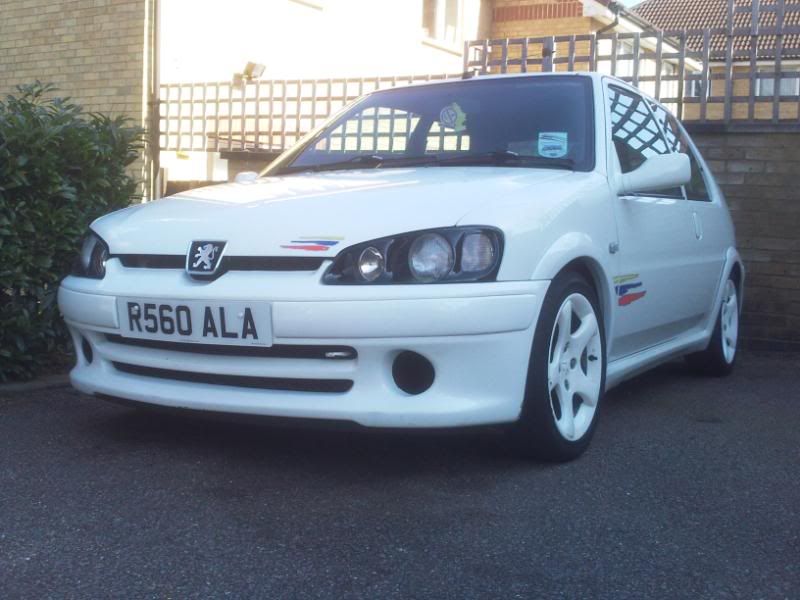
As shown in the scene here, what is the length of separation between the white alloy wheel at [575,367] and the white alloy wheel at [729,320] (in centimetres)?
215

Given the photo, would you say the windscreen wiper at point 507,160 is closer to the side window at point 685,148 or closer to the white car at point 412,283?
the white car at point 412,283

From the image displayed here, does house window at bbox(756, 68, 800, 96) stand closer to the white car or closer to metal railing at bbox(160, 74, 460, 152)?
metal railing at bbox(160, 74, 460, 152)

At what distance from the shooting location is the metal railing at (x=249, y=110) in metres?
9.78

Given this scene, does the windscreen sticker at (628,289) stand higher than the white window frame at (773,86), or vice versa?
the white window frame at (773,86)

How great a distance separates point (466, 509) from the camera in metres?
3.23

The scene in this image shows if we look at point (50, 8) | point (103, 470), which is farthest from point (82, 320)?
point (50, 8)

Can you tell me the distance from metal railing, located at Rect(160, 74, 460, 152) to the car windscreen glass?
4.29 meters

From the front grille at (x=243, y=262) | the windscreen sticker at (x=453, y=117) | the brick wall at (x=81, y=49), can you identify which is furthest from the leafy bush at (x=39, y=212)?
the brick wall at (x=81, y=49)

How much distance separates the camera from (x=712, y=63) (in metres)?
8.19

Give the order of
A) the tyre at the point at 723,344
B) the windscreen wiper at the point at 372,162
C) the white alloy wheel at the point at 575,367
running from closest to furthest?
the white alloy wheel at the point at 575,367, the windscreen wiper at the point at 372,162, the tyre at the point at 723,344

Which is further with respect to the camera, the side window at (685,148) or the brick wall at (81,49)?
the brick wall at (81,49)

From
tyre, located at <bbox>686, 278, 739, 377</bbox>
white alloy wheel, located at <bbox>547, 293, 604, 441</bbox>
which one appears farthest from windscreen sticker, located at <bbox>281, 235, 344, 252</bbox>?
tyre, located at <bbox>686, 278, 739, 377</bbox>

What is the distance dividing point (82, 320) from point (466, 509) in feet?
5.07

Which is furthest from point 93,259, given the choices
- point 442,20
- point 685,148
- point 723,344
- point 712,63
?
point 442,20
